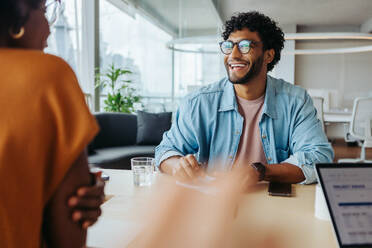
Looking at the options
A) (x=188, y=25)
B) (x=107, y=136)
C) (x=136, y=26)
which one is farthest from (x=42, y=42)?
(x=188, y=25)

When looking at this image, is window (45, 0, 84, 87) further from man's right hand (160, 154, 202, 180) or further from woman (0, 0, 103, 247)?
woman (0, 0, 103, 247)

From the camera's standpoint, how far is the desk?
2.56ft

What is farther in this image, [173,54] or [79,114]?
[173,54]

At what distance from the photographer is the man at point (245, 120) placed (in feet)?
5.17

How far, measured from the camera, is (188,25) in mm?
6914

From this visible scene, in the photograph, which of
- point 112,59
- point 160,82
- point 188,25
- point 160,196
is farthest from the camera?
point 188,25

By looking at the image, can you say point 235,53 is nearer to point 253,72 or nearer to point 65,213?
point 253,72

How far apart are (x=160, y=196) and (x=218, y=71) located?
24.5 ft

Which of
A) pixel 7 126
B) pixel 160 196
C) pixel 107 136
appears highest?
pixel 7 126

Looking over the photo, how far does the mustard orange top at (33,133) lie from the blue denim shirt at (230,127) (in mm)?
1111

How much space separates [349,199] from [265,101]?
96 cm

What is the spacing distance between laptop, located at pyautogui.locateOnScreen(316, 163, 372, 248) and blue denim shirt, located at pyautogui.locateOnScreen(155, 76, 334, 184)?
785 millimetres

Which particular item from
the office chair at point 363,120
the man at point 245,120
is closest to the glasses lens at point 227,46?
the man at point 245,120

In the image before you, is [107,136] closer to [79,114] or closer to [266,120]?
[266,120]
